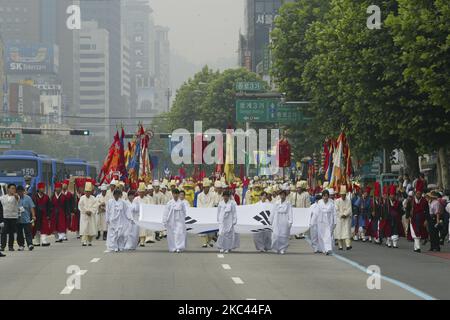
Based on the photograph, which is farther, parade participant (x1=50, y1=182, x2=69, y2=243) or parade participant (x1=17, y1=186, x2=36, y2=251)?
parade participant (x1=50, y1=182, x2=69, y2=243)

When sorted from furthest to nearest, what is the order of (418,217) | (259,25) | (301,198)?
(259,25) → (301,198) → (418,217)

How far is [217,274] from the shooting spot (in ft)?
76.7

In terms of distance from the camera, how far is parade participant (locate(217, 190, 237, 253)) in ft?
107

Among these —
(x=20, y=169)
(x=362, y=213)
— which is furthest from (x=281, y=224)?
(x=20, y=169)

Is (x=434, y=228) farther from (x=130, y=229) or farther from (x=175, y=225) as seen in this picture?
(x=130, y=229)

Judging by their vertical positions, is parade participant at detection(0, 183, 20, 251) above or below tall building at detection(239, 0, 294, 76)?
below

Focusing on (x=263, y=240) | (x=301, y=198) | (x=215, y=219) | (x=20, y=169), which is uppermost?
(x=20, y=169)

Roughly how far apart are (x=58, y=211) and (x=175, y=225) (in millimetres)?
6230

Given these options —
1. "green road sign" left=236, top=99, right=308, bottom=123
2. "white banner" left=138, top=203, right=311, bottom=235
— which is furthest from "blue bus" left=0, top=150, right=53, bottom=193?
"white banner" left=138, top=203, right=311, bottom=235

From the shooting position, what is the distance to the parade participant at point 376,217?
37.5m

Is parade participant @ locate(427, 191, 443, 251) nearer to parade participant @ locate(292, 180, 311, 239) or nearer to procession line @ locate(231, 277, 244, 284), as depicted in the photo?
parade participant @ locate(292, 180, 311, 239)

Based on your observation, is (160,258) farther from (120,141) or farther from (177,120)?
(177,120)

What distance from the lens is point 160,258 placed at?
2895cm
